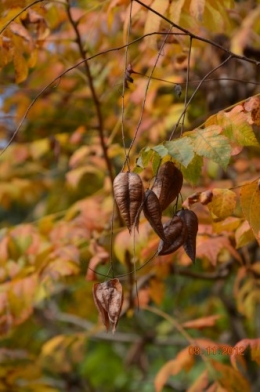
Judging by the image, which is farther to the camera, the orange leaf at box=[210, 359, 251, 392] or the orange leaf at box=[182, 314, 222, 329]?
the orange leaf at box=[182, 314, 222, 329]

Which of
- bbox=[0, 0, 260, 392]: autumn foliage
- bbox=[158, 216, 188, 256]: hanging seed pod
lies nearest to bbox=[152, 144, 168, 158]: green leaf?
bbox=[0, 0, 260, 392]: autumn foliage

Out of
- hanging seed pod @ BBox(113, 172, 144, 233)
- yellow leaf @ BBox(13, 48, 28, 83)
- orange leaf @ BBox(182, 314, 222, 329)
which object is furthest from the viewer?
orange leaf @ BBox(182, 314, 222, 329)

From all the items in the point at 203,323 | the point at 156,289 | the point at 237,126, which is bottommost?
the point at 203,323

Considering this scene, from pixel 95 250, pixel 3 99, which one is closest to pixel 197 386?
pixel 95 250

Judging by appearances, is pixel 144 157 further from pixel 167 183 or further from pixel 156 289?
pixel 156 289

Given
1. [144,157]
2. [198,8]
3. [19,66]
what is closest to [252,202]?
[144,157]

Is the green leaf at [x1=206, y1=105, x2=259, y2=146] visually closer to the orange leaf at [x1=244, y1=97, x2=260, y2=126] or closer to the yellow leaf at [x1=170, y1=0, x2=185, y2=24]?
the orange leaf at [x1=244, y1=97, x2=260, y2=126]
